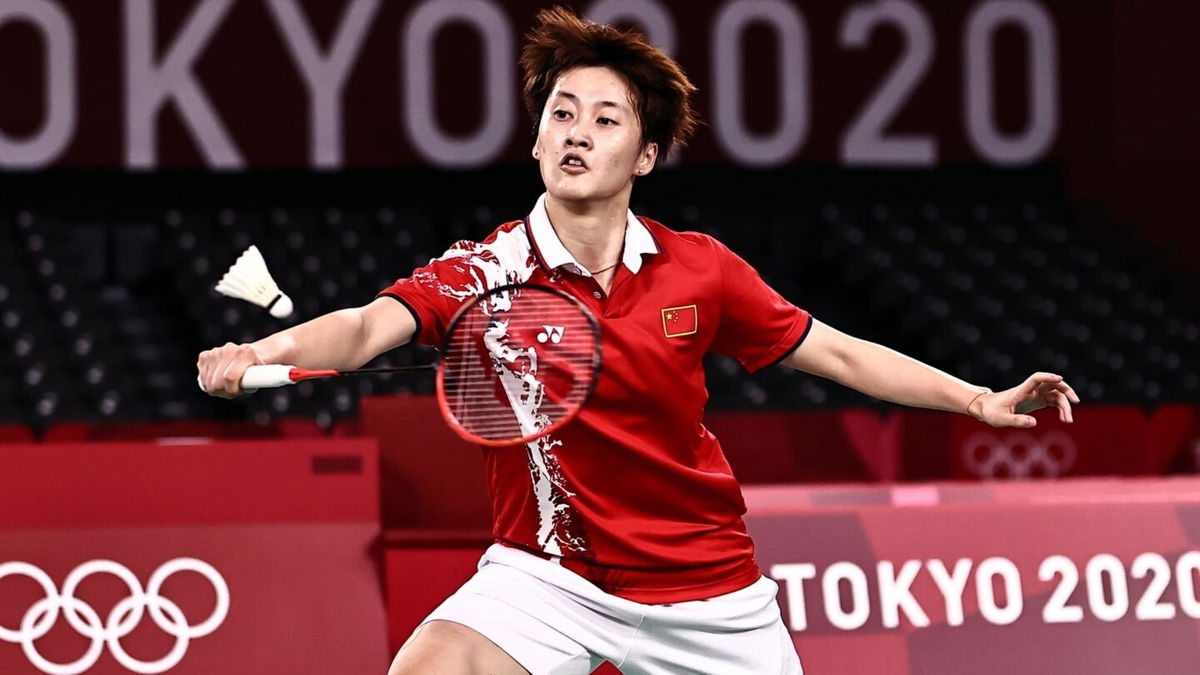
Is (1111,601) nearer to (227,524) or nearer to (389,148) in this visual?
(227,524)

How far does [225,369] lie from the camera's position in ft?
7.23

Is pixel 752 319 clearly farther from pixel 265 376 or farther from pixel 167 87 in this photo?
pixel 167 87

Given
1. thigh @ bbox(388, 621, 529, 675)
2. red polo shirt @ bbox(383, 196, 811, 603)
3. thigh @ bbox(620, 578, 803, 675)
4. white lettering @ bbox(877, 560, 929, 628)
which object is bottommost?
white lettering @ bbox(877, 560, 929, 628)

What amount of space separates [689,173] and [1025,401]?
8460mm

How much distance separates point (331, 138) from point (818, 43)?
3575mm

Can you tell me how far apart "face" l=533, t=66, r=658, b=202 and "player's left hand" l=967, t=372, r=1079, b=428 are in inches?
30.3

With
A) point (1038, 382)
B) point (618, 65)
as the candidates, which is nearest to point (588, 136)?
point (618, 65)

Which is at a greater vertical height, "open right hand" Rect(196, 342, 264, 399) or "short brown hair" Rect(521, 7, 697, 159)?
"short brown hair" Rect(521, 7, 697, 159)

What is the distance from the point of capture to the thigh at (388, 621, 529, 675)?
2.44 meters

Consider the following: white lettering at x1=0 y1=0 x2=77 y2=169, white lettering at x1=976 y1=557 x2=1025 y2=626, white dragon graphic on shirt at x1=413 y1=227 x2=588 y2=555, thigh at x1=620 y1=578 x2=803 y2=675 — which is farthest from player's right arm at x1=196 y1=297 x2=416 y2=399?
white lettering at x1=0 y1=0 x2=77 y2=169

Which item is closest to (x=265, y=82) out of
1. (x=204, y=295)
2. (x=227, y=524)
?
(x=204, y=295)

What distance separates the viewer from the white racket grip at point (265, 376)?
85.6 inches

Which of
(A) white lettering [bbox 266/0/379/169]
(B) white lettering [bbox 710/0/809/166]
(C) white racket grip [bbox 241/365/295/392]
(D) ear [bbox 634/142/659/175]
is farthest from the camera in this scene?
(B) white lettering [bbox 710/0/809/166]

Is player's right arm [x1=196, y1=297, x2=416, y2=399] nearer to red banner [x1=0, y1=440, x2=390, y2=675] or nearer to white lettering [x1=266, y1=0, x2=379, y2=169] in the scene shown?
red banner [x1=0, y1=440, x2=390, y2=675]
